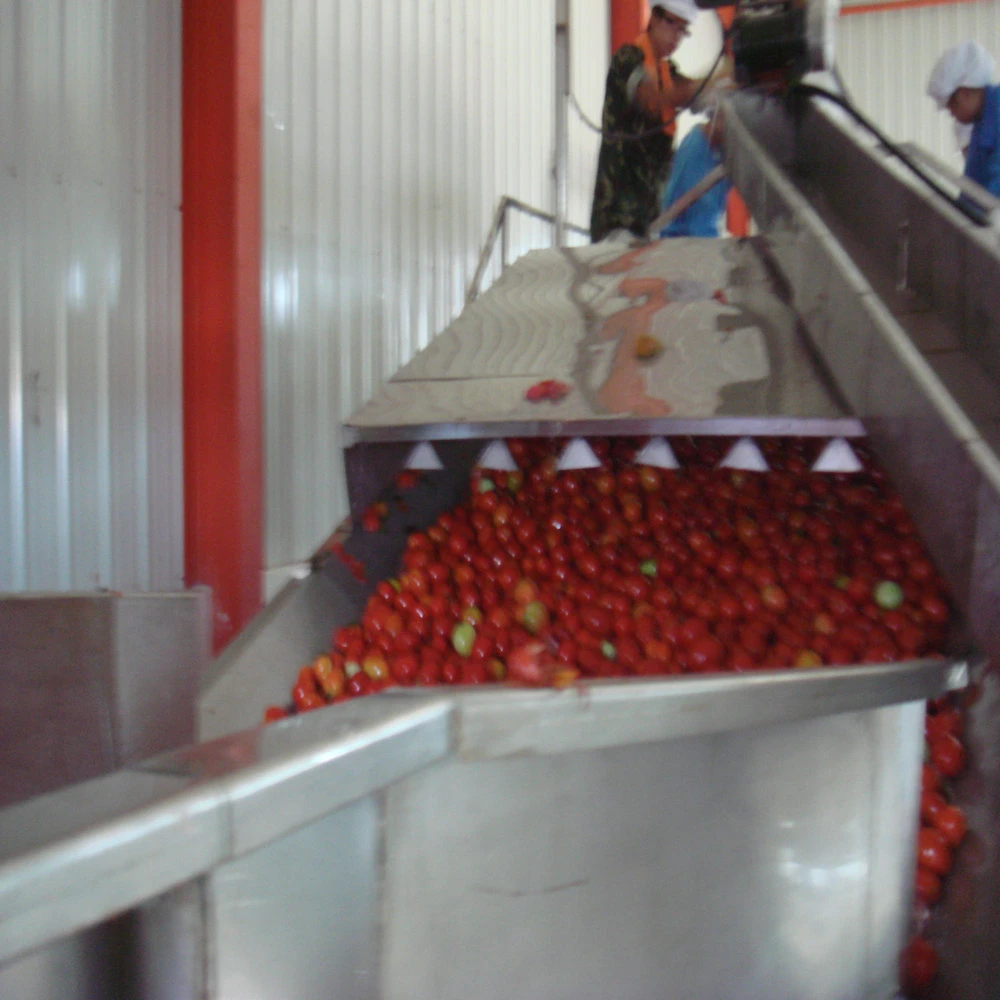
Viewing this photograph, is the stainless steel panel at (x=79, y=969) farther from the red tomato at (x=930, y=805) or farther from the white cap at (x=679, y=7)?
the white cap at (x=679, y=7)

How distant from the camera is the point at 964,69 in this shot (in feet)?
14.1

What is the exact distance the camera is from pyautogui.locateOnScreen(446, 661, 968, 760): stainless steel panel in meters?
1.30

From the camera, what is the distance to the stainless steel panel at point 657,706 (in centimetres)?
130

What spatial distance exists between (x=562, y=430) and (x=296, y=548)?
2.98 meters

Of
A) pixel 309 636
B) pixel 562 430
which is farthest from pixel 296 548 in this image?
pixel 562 430

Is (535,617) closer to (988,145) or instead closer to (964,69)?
(988,145)

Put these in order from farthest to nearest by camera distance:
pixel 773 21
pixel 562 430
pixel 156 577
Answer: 1. pixel 156 577
2. pixel 773 21
3. pixel 562 430

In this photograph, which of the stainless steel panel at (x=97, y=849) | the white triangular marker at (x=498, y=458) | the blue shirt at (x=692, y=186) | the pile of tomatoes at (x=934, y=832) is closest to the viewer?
the stainless steel panel at (x=97, y=849)

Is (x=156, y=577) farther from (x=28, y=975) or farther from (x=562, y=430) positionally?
(x=28, y=975)

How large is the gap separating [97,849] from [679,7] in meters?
5.11

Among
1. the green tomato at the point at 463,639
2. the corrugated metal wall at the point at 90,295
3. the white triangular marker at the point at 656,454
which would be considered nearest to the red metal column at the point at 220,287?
the corrugated metal wall at the point at 90,295

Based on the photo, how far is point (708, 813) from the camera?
1.57 meters

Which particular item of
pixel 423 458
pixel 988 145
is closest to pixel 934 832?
pixel 423 458

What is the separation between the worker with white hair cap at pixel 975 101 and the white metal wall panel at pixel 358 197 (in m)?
3.00
